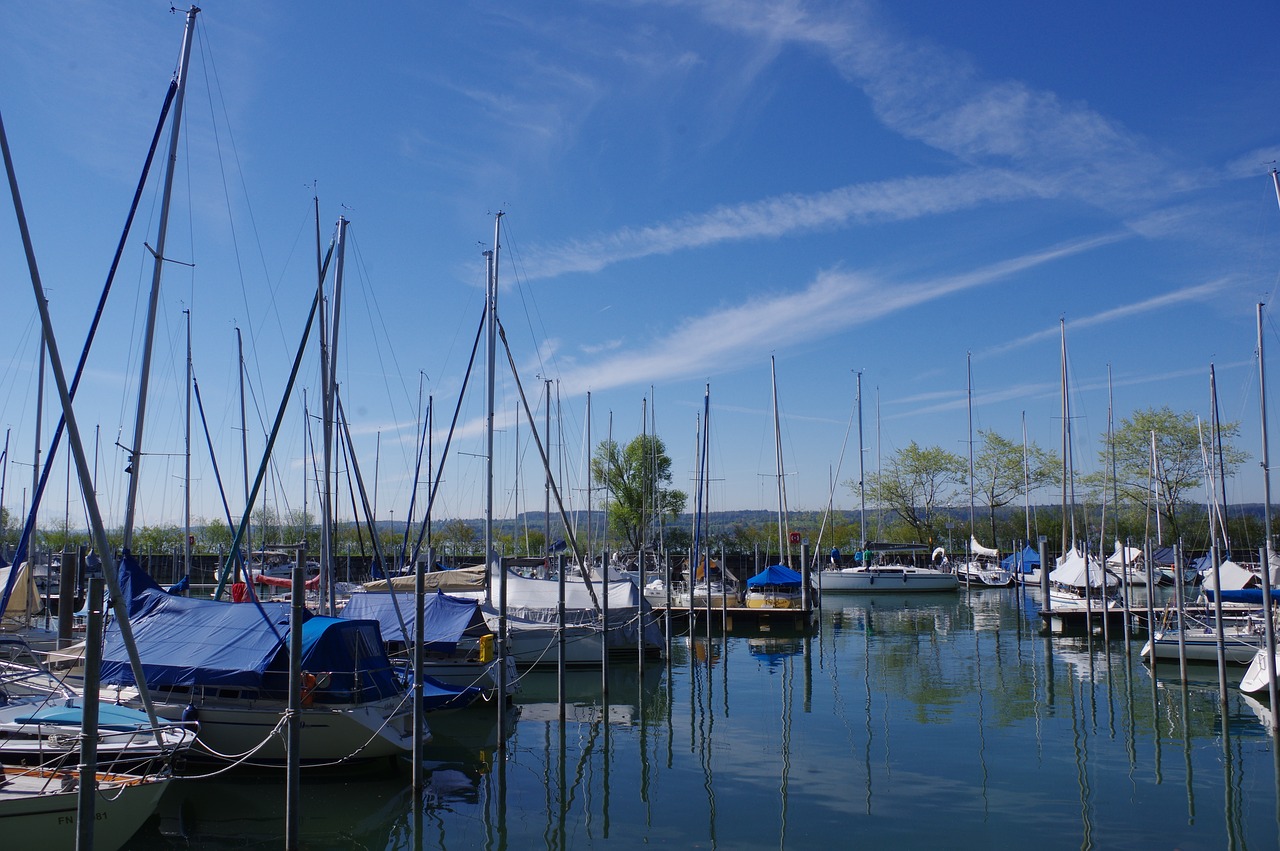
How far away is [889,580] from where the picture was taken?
215 feet

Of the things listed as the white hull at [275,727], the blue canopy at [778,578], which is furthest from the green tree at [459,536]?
the white hull at [275,727]

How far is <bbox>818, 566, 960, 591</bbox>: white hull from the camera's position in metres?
65.4

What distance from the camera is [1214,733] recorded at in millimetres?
22969

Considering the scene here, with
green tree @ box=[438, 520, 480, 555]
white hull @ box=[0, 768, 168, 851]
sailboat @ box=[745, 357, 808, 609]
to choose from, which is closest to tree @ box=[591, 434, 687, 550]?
green tree @ box=[438, 520, 480, 555]

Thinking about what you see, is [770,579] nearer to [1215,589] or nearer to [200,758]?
[1215,589]

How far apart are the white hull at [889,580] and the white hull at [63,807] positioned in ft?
181

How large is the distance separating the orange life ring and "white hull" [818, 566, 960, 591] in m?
51.2

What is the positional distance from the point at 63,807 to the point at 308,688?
5470mm

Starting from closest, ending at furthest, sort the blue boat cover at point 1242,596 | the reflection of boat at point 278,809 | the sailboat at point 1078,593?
the reflection of boat at point 278,809 < the blue boat cover at point 1242,596 < the sailboat at point 1078,593

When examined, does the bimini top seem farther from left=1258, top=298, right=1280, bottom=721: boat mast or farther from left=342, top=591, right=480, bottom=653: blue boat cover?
left=1258, top=298, right=1280, bottom=721: boat mast

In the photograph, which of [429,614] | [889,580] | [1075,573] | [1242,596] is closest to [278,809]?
[429,614]

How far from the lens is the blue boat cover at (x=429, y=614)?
26.7 m

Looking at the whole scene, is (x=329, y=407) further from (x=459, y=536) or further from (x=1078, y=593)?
(x=459, y=536)

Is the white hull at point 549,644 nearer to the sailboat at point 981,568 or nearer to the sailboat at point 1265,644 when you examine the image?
the sailboat at point 1265,644
